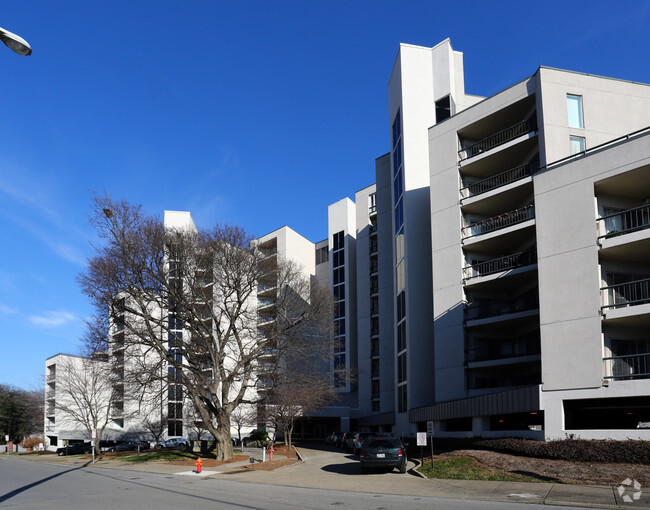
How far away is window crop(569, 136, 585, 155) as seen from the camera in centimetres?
3175

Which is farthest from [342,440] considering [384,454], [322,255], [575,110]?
[322,255]

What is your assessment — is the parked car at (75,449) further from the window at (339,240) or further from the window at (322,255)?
the window at (322,255)

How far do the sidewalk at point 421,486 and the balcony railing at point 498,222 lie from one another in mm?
14621

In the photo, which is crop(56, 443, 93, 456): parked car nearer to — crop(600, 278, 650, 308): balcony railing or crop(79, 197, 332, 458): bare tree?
crop(79, 197, 332, 458): bare tree

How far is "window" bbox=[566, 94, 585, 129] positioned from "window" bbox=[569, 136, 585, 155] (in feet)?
2.12

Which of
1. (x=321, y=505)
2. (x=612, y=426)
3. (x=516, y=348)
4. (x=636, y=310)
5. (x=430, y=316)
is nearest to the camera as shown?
(x=321, y=505)

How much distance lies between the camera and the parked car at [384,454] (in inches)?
961

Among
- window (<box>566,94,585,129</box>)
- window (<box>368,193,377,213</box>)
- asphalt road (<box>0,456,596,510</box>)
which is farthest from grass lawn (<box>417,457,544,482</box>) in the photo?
window (<box>368,193,377,213</box>)

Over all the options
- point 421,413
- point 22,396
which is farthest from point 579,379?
point 22,396

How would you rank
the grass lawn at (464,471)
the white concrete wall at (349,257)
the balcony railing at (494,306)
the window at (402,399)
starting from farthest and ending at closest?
the white concrete wall at (349,257) < the window at (402,399) < the balcony railing at (494,306) < the grass lawn at (464,471)

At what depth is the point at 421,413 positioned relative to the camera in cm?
3634

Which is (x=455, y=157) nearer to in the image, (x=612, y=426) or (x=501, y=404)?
(x=501, y=404)

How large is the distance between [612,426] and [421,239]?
20.5 metres

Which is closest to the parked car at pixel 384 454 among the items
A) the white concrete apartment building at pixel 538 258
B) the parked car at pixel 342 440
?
the white concrete apartment building at pixel 538 258
